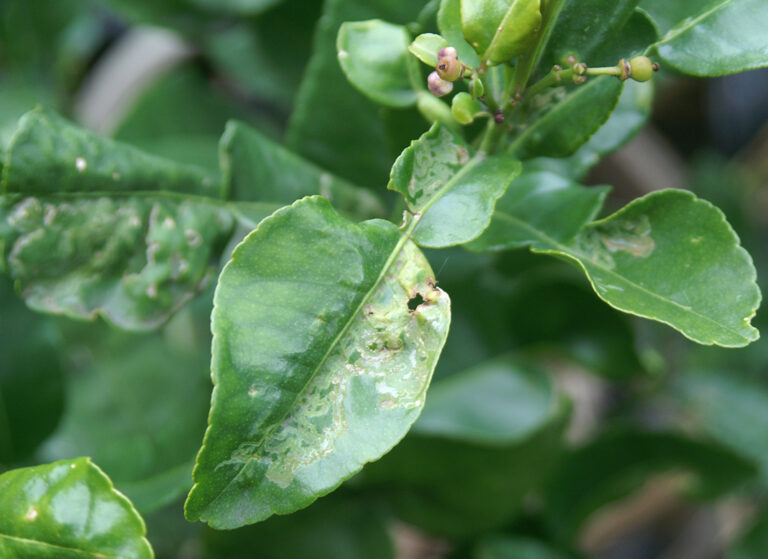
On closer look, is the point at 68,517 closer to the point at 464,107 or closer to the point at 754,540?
the point at 464,107

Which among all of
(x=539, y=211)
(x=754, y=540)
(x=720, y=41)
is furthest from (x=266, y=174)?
(x=754, y=540)

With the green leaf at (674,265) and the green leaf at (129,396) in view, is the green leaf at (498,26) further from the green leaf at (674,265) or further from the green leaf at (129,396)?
the green leaf at (129,396)

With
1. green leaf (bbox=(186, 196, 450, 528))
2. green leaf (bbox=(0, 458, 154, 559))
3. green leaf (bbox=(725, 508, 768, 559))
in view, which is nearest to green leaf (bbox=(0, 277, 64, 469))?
green leaf (bbox=(0, 458, 154, 559))

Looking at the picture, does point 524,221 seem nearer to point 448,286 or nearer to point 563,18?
point 563,18

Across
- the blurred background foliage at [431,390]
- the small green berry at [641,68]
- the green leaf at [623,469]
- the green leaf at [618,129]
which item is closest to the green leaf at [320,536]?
the blurred background foliage at [431,390]

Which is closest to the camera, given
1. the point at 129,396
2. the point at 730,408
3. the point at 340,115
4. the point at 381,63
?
the point at 381,63

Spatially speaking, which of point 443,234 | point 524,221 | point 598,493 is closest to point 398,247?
point 443,234
